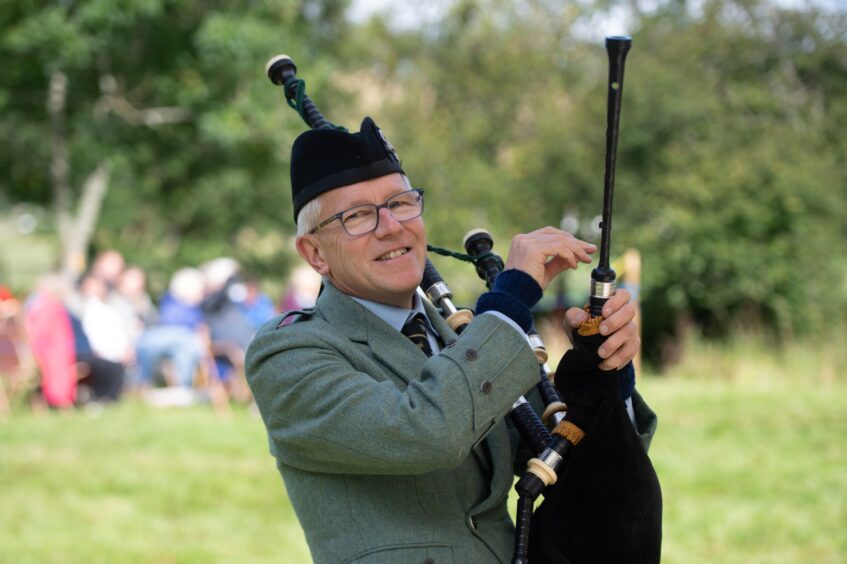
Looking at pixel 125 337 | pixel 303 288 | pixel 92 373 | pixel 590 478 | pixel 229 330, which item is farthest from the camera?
pixel 229 330

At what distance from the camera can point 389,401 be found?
1.95 metres

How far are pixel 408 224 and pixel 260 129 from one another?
16.4 metres

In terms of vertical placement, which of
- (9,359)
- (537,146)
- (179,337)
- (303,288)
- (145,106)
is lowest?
(9,359)

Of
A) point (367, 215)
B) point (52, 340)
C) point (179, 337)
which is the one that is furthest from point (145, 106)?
point (367, 215)

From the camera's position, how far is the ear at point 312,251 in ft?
7.54

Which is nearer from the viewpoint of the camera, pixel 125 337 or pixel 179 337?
pixel 125 337

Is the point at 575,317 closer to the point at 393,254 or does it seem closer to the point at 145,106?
the point at 393,254

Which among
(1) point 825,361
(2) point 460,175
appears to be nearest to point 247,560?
(1) point 825,361

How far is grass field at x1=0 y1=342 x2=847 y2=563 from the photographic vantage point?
5.96m

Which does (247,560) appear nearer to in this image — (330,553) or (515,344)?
(330,553)

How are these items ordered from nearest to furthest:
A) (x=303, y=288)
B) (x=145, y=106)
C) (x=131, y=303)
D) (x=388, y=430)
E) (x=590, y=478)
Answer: (x=388, y=430) → (x=590, y=478) → (x=303, y=288) → (x=131, y=303) → (x=145, y=106)

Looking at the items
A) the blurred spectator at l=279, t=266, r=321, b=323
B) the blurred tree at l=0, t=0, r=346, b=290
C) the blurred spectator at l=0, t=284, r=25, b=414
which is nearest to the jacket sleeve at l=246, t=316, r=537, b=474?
the blurred spectator at l=279, t=266, r=321, b=323

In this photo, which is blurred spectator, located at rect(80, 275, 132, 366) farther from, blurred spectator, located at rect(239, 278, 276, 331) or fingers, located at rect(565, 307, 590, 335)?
fingers, located at rect(565, 307, 590, 335)

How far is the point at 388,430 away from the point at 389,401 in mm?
60
